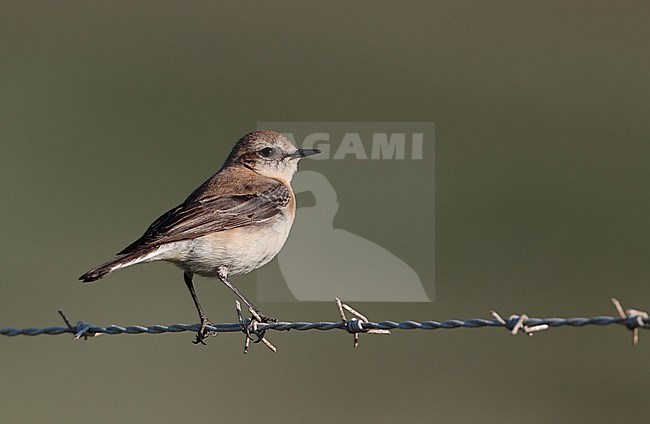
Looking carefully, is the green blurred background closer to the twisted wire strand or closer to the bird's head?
the bird's head

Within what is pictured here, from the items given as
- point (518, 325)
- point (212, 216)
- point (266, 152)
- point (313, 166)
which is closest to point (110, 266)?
point (212, 216)

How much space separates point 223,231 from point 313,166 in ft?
29.8

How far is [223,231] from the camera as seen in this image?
314 inches

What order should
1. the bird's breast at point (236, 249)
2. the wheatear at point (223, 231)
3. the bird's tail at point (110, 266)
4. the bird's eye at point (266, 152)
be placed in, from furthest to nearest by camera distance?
the bird's eye at point (266, 152), the bird's breast at point (236, 249), the wheatear at point (223, 231), the bird's tail at point (110, 266)

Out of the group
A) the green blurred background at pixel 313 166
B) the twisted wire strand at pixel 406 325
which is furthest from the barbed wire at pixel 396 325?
the green blurred background at pixel 313 166

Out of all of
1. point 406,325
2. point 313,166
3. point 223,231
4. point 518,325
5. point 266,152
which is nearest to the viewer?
point 518,325

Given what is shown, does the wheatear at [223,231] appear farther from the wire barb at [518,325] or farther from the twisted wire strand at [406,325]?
the wire barb at [518,325]

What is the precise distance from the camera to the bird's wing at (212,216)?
25.2 feet

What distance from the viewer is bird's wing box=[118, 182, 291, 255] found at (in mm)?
7676

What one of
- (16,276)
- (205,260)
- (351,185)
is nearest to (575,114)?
(351,185)

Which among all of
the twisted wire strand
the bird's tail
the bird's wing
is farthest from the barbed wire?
the bird's wing

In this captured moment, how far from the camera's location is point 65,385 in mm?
13031

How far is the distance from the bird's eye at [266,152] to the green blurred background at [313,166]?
4.51 m

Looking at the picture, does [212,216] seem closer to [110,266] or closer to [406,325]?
[110,266]
